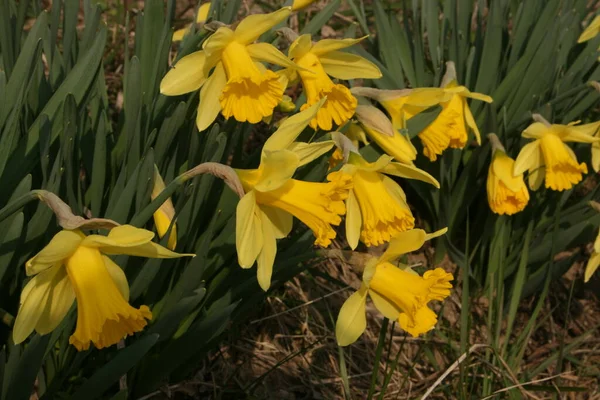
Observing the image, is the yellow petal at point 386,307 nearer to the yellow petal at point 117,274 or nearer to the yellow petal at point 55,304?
the yellow petal at point 117,274

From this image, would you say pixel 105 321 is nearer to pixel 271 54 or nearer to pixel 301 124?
pixel 301 124

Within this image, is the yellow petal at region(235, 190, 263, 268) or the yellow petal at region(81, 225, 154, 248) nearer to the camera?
the yellow petal at region(81, 225, 154, 248)

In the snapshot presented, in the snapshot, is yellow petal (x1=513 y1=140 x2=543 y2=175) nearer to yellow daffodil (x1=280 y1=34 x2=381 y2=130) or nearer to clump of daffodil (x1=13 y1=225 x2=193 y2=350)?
yellow daffodil (x1=280 y1=34 x2=381 y2=130)

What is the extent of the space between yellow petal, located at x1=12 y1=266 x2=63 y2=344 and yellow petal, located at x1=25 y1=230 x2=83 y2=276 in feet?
0.12

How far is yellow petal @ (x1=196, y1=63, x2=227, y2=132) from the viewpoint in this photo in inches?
68.0

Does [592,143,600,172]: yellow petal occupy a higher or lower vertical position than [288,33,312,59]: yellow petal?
lower

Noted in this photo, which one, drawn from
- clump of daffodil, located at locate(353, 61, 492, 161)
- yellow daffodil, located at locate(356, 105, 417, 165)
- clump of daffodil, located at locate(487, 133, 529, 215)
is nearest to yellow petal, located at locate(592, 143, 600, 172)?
clump of daffodil, located at locate(487, 133, 529, 215)

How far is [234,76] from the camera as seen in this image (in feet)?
5.58

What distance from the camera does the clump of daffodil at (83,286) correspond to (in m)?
1.25

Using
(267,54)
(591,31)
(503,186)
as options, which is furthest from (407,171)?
(591,31)

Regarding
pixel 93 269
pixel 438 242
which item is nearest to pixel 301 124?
pixel 93 269

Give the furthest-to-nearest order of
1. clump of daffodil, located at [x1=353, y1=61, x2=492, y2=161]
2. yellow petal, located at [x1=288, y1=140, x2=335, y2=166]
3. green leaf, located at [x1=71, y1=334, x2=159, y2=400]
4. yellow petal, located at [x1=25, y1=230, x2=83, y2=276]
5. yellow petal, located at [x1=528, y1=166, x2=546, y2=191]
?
yellow petal, located at [x1=528, y1=166, x2=546, y2=191] → clump of daffodil, located at [x1=353, y1=61, x2=492, y2=161] → yellow petal, located at [x1=288, y1=140, x2=335, y2=166] → green leaf, located at [x1=71, y1=334, x2=159, y2=400] → yellow petal, located at [x1=25, y1=230, x2=83, y2=276]

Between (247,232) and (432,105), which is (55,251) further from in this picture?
(432,105)

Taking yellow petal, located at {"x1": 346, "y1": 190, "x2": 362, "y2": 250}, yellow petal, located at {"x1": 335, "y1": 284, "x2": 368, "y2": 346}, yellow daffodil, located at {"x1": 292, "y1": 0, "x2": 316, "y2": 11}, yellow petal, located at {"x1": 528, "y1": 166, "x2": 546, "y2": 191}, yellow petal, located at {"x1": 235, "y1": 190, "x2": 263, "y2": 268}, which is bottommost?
yellow petal, located at {"x1": 528, "y1": 166, "x2": 546, "y2": 191}
